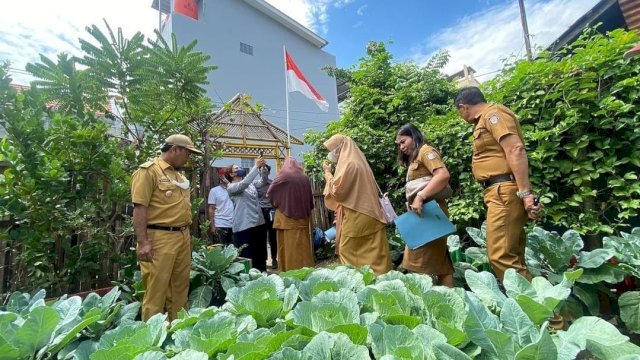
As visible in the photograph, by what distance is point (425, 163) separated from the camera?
2732 mm

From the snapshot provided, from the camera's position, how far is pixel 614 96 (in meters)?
2.90

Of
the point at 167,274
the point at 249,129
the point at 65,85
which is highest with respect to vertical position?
the point at 249,129

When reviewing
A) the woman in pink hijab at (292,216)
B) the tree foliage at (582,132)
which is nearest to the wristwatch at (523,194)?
the tree foliage at (582,132)

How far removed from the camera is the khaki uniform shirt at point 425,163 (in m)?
2.68

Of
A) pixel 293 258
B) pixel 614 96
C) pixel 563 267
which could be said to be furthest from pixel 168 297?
pixel 614 96

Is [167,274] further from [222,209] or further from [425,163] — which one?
[222,209]

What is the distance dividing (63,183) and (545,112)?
13.2 ft

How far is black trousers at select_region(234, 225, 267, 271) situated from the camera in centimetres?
470

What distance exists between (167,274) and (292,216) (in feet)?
6.01

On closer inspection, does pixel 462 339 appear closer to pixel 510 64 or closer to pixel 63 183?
pixel 63 183

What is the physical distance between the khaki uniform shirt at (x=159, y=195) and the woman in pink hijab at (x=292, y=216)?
5.08ft

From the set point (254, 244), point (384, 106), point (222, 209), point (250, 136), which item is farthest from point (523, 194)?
point (250, 136)

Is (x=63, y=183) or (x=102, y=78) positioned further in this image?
(x=102, y=78)

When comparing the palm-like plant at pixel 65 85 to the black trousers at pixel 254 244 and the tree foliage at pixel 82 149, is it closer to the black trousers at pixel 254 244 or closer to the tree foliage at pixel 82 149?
the tree foliage at pixel 82 149
